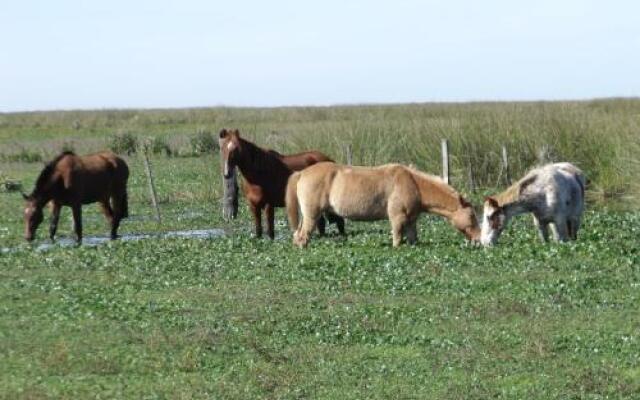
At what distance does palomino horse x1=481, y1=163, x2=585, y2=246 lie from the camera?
64.0ft

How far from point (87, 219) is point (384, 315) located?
16026mm

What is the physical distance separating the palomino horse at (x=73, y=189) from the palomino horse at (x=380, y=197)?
4.81m

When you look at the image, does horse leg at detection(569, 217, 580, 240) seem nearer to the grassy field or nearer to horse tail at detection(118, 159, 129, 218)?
the grassy field

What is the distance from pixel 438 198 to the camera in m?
19.9

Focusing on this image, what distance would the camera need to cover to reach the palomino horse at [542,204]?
64.0 feet

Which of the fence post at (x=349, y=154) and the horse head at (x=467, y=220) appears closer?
the horse head at (x=467, y=220)

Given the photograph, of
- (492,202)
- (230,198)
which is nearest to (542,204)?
(492,202)

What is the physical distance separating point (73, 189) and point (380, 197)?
6.33 metres

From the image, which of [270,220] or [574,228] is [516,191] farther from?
[270,220]

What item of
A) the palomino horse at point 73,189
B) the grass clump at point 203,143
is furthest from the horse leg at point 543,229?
the grass clump at point 203,143

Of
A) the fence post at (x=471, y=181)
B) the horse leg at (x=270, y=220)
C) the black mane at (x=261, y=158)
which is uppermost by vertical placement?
the black mane at (x=261, y=158)

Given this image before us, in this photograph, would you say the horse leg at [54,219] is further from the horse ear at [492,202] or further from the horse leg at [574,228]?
the horse leg at [574,228]

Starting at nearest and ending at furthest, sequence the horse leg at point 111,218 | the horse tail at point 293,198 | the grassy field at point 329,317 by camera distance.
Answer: the grassy field at point 329,317, the horse tail at point 293,198, the horse leg at point 111,218

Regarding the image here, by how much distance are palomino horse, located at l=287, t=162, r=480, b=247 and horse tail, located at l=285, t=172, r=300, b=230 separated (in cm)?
2
